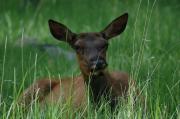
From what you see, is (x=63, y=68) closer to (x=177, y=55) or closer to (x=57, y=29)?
(x=177, y=55)

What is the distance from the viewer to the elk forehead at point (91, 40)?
29.3 feet

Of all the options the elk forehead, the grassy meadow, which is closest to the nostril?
the grassy meadow

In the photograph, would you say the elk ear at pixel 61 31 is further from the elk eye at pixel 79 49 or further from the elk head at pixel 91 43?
the elk eye at pixel 79 49

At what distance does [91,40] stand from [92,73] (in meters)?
0.52

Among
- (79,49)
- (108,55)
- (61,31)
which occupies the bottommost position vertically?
(108,55)

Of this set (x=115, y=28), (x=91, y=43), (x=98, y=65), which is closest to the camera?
(x=98, y=65)

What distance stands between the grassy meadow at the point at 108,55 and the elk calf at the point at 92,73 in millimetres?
231

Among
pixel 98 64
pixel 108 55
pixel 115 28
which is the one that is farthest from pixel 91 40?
pixel 108 55

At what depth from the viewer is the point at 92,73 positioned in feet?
28.2

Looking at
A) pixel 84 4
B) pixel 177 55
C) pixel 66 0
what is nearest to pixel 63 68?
pixel 177 55

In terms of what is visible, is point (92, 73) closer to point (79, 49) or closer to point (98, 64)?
point (98, 64)

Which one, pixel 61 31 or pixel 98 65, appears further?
pixel 61 31

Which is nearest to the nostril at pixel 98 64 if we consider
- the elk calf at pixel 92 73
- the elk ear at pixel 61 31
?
the elk calf at pixel 92 73

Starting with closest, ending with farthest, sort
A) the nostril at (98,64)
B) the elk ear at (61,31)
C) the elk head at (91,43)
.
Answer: the nostril at (98,64) → the elk head at (91,43) → the elk ear at (61,31)
